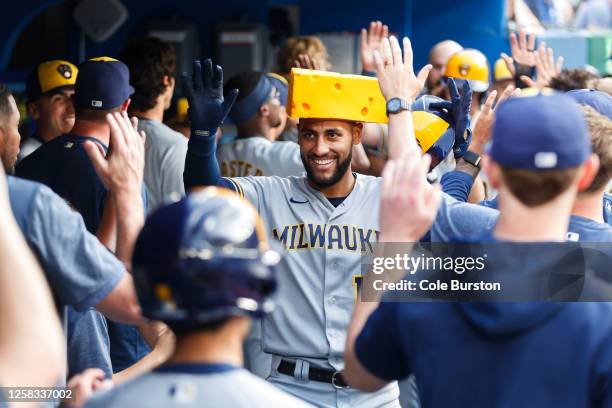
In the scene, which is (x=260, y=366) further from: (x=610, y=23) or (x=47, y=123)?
(x=610, y=23)

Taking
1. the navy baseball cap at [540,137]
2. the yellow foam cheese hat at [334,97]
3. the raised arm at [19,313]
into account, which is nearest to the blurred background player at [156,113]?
the yellow foam cheese hat at [334,97]

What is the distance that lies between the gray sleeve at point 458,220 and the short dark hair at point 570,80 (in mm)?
3075

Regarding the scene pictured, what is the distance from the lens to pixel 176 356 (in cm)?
232

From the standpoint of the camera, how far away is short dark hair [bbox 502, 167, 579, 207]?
2587 mm

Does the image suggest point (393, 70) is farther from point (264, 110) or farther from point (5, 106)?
point (264, 110)

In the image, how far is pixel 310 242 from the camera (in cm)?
445

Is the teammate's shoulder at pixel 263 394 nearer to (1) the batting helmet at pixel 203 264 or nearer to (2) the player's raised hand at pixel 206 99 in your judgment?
(1) the batting helmet at pixel 203 264

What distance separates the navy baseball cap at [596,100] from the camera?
4.35 meters

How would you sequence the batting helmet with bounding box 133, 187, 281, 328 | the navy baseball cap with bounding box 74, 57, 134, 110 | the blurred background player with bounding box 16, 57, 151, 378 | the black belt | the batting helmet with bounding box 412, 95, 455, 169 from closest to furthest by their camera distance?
the batting helmet with bounding box 133, 187, 281, 328, the black belt, the batting helmet with bounding box 412, 95, 455, 169, the blurred background player with bounding box 16, 57, 151, 378, the navy baseball cap with bounding box 74, 57, 134, 110

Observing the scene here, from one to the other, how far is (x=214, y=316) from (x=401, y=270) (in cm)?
75

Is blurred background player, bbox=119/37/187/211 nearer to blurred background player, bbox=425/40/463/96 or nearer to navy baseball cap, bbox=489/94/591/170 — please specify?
blurred background player, bbox=425/40/463/96

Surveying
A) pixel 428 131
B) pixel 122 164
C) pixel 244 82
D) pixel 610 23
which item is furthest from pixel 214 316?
pixel 610 23

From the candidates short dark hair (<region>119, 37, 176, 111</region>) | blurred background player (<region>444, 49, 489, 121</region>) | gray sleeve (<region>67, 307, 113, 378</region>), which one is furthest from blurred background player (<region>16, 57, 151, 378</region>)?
blurred background player (<region>444, 49, 489, 121</region>)

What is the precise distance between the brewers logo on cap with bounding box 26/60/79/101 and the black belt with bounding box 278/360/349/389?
2835 mm
